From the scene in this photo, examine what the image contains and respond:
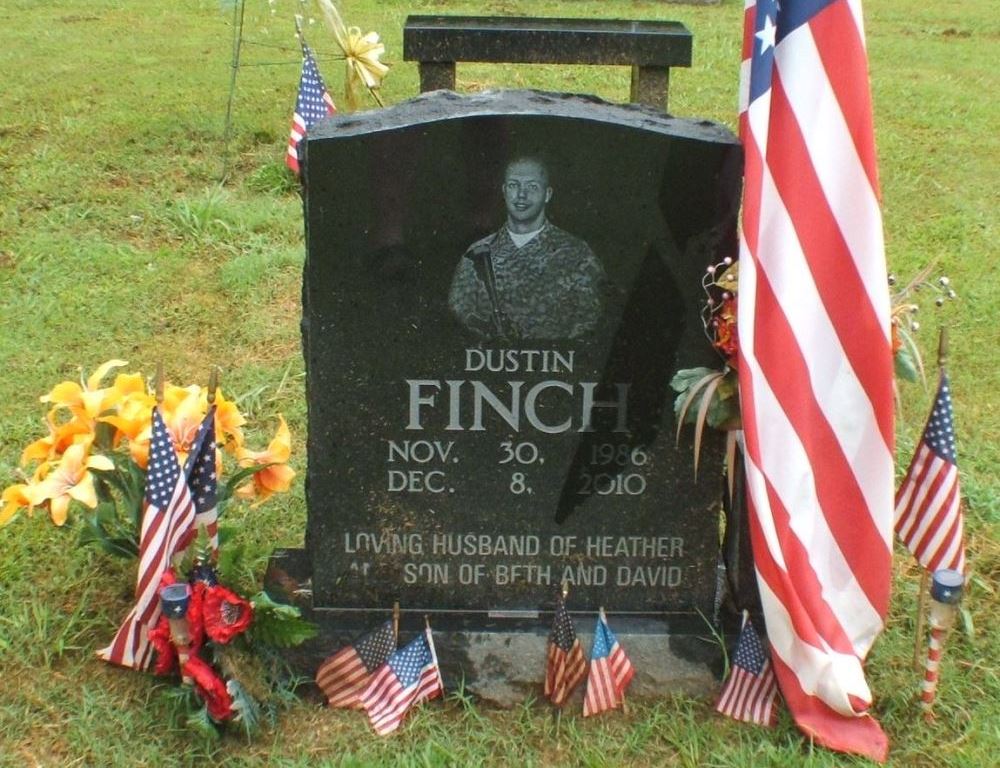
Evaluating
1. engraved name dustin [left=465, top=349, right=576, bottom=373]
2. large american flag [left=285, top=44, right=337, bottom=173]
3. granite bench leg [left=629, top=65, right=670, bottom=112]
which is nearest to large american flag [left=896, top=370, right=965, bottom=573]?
engraved name dustin [left=465, top=349, right=576, bottom=373]

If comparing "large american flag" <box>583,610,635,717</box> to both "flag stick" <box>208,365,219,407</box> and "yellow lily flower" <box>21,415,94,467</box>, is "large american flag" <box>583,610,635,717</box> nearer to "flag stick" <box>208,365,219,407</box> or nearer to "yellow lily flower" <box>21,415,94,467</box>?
"flag stick" <box>208,365,219,407</box>

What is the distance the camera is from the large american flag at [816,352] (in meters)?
2.98

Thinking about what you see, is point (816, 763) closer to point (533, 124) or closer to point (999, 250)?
point (533, 124)

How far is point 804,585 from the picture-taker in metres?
3.16

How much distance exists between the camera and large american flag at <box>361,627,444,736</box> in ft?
11.3

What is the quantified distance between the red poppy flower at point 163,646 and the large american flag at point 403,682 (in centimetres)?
50

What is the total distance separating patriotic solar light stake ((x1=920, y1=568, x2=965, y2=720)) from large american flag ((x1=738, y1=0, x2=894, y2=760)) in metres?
0.12

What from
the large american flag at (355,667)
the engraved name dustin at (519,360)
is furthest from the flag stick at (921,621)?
the large american flag at (355,667)

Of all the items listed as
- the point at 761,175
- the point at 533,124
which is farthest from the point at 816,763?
the point at 533,124

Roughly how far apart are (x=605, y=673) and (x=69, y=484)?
148 cm

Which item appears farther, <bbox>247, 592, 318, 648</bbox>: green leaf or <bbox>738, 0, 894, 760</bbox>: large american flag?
<bbox>247, 592, 318, 648</bbox>: green leaf

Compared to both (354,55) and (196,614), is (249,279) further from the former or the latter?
(196,614)

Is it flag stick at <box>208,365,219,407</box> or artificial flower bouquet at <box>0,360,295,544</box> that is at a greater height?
flag stick at <box>208,365,219,407</box>

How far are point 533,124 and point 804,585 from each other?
4.19 feet
